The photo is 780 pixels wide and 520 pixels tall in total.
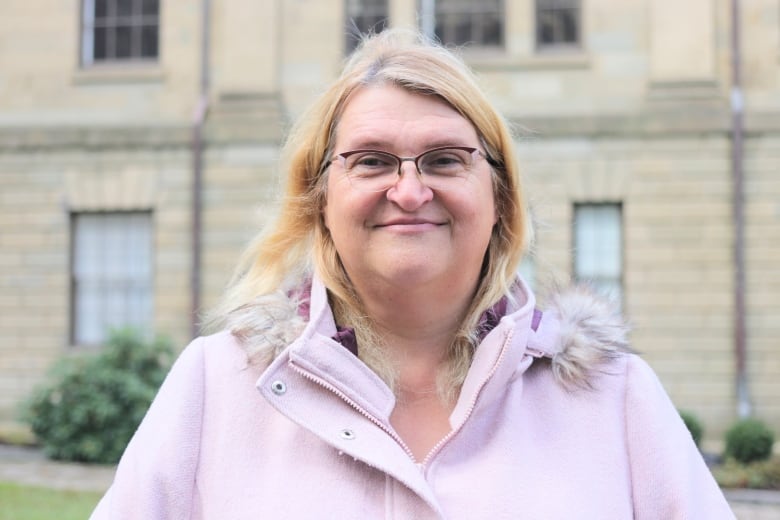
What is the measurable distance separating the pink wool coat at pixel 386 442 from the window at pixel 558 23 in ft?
45.9

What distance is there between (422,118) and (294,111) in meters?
13.9

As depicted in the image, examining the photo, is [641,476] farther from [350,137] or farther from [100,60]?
[100,60]

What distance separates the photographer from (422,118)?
2127 millimetres

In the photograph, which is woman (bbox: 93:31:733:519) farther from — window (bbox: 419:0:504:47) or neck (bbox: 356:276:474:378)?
window (bbox: 419:0:504:47)

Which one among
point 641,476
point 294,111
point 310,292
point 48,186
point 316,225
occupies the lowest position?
point 641,476

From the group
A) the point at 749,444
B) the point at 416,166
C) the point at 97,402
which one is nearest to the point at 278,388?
the point at 416,166

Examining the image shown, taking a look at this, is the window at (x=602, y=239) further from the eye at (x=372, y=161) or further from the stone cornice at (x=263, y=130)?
the eye at (x=372, y=161)

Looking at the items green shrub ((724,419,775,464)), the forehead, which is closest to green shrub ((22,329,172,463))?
green shrub ((724,419,775,464))

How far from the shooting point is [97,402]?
12250mm

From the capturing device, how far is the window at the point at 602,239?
600 inches

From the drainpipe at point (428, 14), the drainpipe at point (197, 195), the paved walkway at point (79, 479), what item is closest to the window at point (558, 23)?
the drainpipe at point (428, 14)

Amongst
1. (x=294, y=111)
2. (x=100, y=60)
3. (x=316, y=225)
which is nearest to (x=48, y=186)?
(x=100, y=60)

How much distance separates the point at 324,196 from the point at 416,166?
29 centimetres

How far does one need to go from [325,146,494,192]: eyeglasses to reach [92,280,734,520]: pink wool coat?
29 cm
